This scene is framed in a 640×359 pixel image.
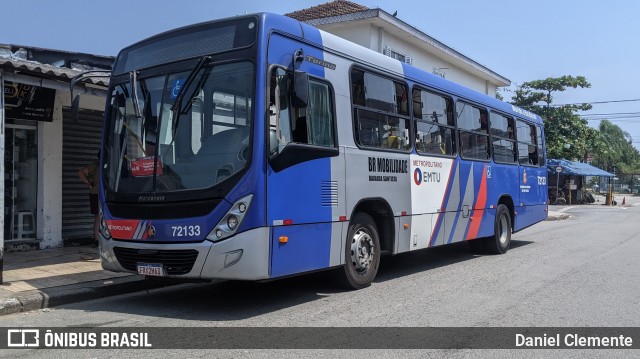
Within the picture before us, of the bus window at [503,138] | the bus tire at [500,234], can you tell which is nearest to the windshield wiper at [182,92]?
the bus window at [503,138]

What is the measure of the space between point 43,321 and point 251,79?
3.59 metres

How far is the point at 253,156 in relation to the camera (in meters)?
5.66

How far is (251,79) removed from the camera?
5859 mm

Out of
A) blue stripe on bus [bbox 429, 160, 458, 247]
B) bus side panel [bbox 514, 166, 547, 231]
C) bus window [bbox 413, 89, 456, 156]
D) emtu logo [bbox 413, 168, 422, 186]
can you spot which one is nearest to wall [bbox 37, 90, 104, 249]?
bus window [bbox 413, 89, 456, 156]

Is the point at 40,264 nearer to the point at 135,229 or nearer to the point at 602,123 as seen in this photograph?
the point at 135,229

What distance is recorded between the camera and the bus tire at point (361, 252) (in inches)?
278

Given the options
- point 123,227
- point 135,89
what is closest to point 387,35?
point 135,89

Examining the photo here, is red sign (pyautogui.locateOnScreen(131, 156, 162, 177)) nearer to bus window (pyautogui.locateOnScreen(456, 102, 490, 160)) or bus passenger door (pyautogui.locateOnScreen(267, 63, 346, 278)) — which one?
bus passenger door (pyautogui.locateOnScreen(267, 63, 346, 278))

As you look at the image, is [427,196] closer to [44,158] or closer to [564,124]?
[44,158]

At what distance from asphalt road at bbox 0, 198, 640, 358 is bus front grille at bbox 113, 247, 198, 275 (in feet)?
1.82

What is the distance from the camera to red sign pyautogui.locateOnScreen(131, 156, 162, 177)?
610cm

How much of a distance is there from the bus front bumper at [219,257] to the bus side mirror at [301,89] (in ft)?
4.76

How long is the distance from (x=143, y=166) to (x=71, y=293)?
214cm

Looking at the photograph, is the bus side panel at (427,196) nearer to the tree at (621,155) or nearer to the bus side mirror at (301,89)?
the bus side mirror at (301,89)
